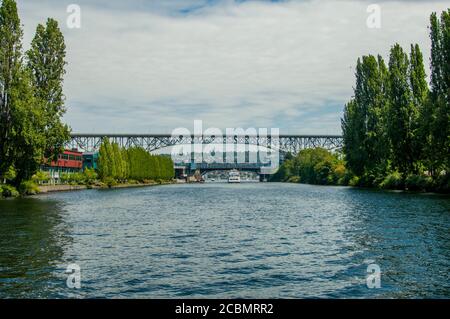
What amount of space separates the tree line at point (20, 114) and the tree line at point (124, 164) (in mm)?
58105

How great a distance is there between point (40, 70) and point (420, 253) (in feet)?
217

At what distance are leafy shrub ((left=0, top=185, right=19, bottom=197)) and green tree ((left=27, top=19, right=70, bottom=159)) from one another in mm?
6771

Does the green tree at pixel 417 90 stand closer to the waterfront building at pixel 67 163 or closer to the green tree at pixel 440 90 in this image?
the green tree at pixel 440 90

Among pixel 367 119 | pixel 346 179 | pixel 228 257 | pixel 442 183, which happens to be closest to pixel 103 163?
pixel 346 179

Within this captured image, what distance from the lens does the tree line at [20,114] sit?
6588cm

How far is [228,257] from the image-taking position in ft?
70.4

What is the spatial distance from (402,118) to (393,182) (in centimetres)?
1223

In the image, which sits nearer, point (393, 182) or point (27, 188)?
point (27, 188)

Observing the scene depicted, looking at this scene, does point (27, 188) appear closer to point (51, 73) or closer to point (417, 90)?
point (51, 73)

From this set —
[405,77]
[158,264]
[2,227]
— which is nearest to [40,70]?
[2,227]

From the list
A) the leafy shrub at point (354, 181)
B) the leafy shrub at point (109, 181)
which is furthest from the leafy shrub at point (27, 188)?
the leafy shrub at point (354, 181)

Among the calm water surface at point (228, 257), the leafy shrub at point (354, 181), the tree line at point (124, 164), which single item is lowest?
the calm water surface at point (228, 257)

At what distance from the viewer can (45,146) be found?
70375 millimetres
